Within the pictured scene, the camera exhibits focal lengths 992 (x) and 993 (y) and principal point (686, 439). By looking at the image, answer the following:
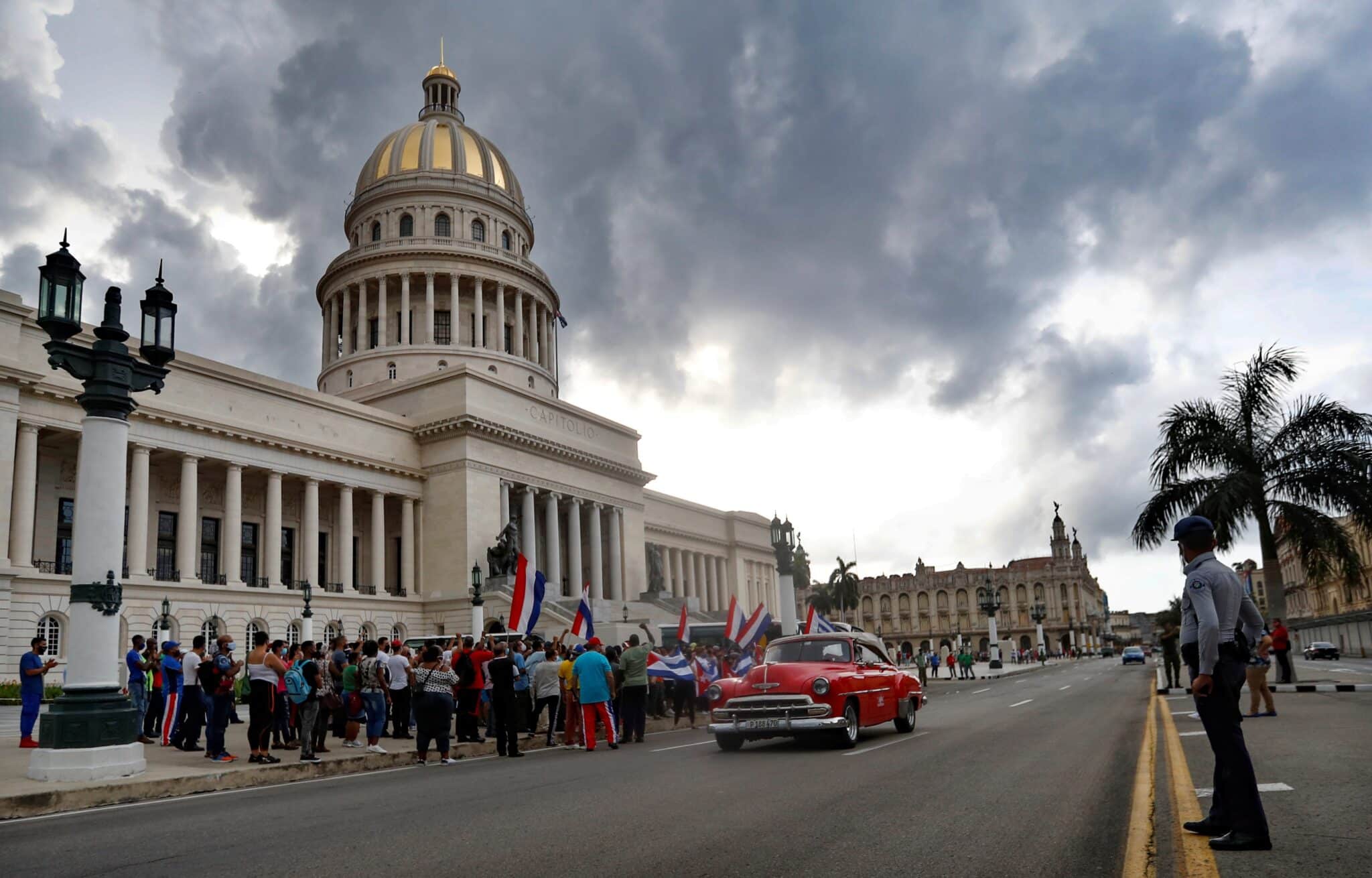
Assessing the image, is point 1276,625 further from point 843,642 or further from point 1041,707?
point 843,642

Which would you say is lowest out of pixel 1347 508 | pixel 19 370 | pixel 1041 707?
pixel 1041 707

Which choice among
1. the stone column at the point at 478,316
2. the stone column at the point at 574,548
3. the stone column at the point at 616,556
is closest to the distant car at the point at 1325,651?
Result: the stone column at the point at 616,556

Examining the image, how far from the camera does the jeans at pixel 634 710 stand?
17.1 meters

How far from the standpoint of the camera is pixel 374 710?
1527 centimetres

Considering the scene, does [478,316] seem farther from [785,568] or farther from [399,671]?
[399,671]

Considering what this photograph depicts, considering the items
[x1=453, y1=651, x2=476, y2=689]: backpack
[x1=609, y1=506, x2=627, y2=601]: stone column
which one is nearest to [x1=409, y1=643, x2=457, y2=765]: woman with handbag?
[x1=453, y1=651, x2=476, y2=689]: backpack

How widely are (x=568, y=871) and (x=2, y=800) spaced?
23.9 ft

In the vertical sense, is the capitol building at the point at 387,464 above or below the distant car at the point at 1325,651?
above

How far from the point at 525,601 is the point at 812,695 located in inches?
439

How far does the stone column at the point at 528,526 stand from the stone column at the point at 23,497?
72.3 ft

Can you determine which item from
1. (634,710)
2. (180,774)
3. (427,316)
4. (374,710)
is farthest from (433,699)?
(427,316)

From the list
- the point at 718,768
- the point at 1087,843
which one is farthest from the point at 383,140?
the point at 1087,843

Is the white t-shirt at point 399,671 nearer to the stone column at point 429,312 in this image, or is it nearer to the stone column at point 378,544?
the stone column at point 378,544

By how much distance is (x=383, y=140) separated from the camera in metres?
73.8
